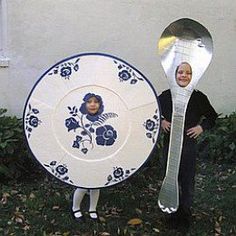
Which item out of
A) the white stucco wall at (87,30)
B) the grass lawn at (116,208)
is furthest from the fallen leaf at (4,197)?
the white stucco wall at (87,30)

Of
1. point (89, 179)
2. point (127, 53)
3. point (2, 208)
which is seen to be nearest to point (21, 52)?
point (127, 53)

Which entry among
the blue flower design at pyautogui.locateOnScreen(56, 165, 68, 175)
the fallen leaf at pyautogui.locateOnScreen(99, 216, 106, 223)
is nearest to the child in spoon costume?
the fallen leaf at pyautogui.locateOnScreen(99, 216, 106, 223)

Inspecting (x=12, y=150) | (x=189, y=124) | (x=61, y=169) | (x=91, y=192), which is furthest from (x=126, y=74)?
(x=12, y=150)

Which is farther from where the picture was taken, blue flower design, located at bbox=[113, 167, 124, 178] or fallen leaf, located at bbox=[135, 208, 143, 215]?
fallen leaf, located at bbox=[135, 208, 143, 215]

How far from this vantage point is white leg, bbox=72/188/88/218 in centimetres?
479

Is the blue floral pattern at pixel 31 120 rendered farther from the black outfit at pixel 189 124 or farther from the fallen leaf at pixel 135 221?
the fallen leaf at pixel 135 221

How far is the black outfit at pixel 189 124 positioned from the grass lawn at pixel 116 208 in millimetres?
392

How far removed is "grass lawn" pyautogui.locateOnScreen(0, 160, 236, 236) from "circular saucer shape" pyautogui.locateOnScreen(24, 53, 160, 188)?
0.59m

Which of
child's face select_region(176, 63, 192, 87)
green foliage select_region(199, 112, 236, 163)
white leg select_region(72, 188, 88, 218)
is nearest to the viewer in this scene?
Answer: child's face select_region(176, 63, 192, 87)

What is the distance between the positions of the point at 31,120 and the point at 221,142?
2.83 metres

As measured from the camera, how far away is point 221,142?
6707 mm

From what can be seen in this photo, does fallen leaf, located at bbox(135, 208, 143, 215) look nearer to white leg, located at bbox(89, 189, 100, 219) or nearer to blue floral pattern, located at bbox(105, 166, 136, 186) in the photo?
white leg, located at bbox(89, 189, 100, 219)

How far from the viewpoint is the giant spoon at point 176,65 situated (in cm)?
447

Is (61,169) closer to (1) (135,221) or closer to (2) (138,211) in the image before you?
(1) (135,221)
